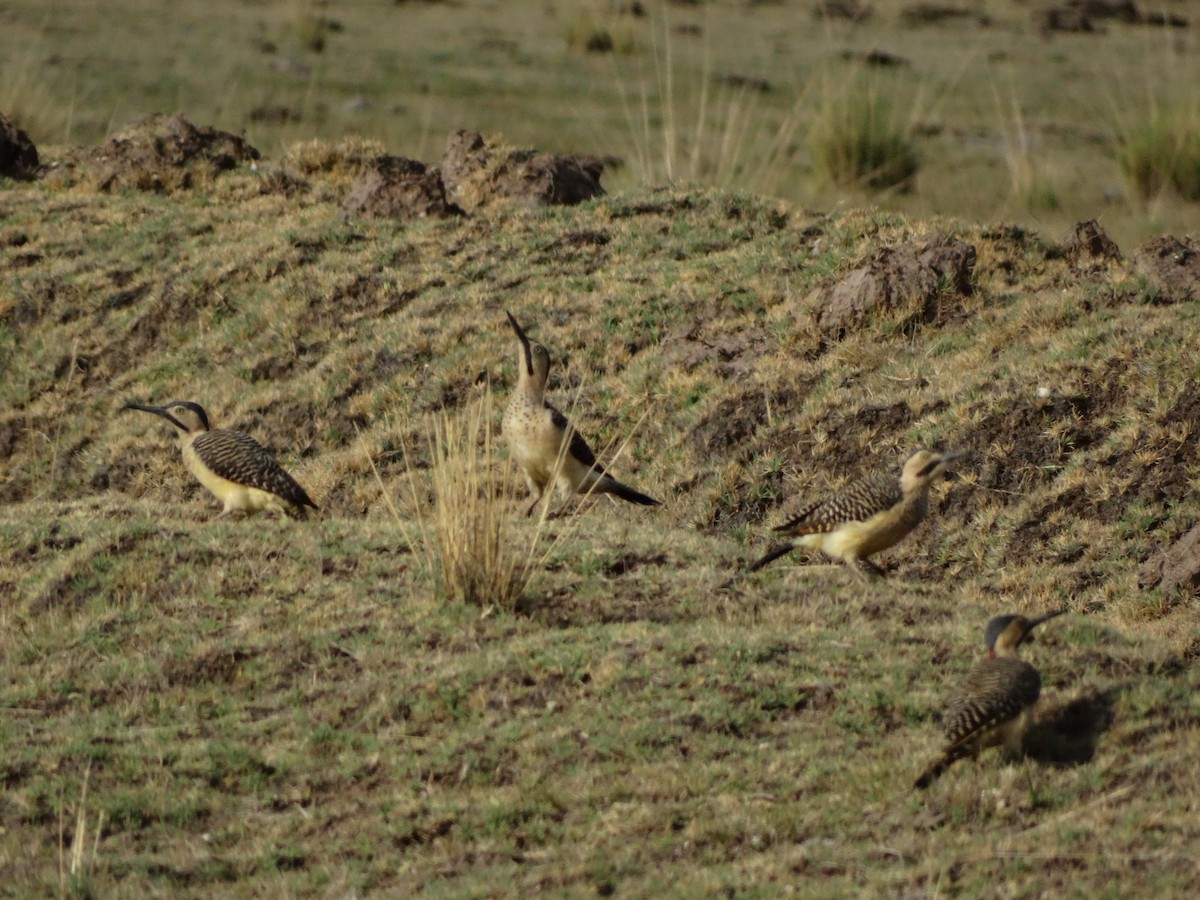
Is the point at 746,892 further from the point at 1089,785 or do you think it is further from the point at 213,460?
the point at 213,460

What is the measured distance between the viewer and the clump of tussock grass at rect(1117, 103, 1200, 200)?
738 inches

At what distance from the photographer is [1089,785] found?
254 inches

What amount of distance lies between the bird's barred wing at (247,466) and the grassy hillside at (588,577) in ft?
0.66

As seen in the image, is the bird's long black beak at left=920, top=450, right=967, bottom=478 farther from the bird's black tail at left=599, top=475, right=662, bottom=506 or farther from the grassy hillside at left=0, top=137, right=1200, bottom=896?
the bird's black tail at left=599, top=475, right=662, bottom=506

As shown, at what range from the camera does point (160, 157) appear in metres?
16.8

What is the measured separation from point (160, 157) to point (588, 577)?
9.73 meters

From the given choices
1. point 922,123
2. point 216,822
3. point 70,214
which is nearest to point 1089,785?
point 216,822

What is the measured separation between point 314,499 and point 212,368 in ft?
8.38

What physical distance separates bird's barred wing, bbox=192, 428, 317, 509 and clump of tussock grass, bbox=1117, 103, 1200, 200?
12.4 metres

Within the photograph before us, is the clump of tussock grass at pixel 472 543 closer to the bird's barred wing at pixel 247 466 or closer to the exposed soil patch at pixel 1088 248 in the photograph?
the bird's barred wing at pixel 247 466

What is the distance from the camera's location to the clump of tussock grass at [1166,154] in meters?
18.7

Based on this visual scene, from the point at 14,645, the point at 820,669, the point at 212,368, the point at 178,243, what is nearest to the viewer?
the point at 820,669

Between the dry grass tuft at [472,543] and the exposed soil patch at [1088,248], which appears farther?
the exposed soil patch at [1088,248]

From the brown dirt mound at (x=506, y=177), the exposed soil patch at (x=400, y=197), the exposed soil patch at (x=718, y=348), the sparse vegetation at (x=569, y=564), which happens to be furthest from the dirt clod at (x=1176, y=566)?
the exposed soil patch at (x=400, y=197)
